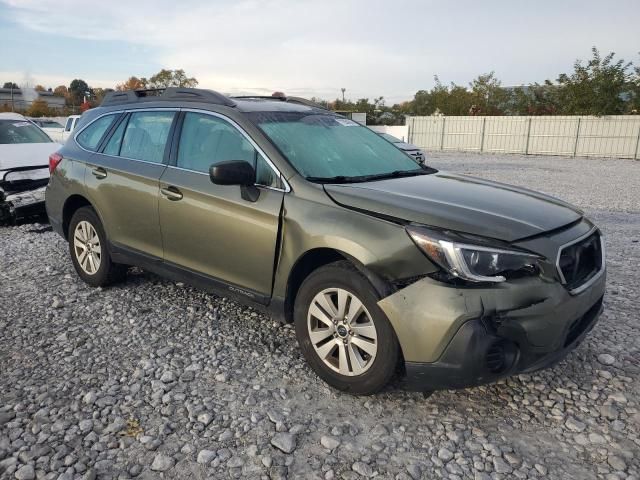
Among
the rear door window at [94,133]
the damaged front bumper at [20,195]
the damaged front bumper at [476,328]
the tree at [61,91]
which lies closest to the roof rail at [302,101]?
the rear door window at [94,133]

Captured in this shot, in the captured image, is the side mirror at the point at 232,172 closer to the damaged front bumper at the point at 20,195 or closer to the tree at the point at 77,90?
the damaged front bumper at the point at 20,195

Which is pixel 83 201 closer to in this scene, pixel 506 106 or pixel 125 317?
pixel 125 317

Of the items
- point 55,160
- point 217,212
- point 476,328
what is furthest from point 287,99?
point 476,328

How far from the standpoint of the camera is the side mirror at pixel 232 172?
10.8 ft

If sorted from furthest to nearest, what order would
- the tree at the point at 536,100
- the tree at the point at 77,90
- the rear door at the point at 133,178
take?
the tree at the point at 77,90 < the tree at the point at 536,100 < the rear door at the point at 133,178

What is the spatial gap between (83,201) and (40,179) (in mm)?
3678

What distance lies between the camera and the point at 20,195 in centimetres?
775

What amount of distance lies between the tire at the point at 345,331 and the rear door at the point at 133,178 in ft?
5.47

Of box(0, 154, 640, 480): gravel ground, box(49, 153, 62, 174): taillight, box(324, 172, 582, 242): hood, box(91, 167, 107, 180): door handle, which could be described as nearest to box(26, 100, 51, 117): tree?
box(49, 153, 62, 174): taillight

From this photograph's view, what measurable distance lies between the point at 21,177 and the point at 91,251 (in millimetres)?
3925

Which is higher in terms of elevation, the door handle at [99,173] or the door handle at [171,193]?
the door handle at [99,173]

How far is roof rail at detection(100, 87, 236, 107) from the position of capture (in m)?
4.04

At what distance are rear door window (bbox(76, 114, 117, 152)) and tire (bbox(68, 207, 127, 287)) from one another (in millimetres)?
637

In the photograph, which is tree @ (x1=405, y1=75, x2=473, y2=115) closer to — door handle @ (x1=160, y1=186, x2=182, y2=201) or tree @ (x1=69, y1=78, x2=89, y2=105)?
door handle @ (x1=160, y1=186, x2=182, y2=201)
